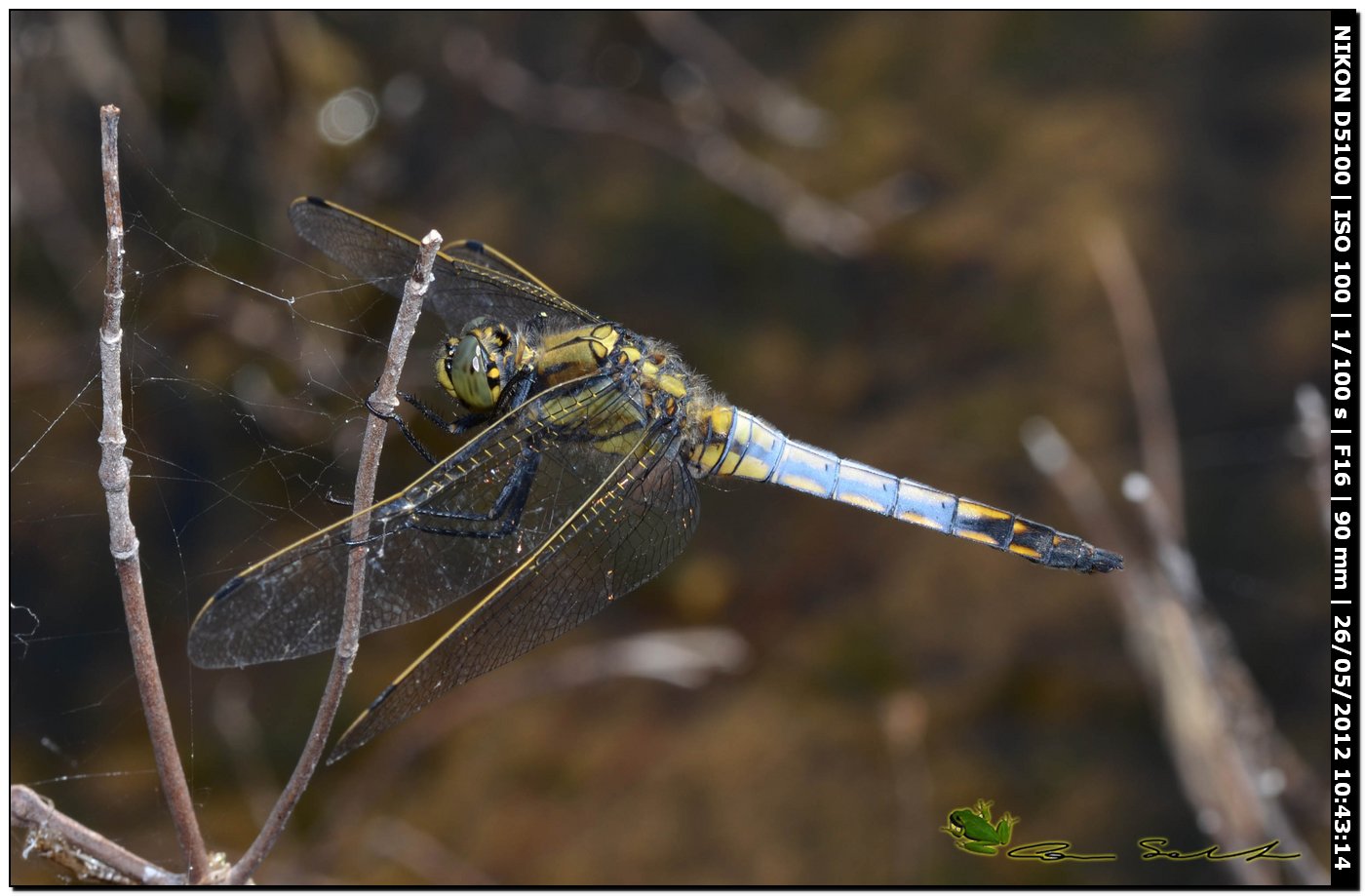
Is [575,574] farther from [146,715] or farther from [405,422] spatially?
[146,715]

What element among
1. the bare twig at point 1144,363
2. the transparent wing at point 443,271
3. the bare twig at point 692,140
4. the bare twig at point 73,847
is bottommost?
the bare twig at point 73,847

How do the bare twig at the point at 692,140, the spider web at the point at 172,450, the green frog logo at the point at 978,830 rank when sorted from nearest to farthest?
1. the green frog logo at the point at 978,830
2. the spider web at the point at 172,450
3. the bare twig at the point at 692,140

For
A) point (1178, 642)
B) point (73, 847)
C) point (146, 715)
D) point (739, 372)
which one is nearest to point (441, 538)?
point (146, 715)

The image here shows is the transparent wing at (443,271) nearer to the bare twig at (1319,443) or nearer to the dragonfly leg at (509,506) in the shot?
the dragonfly leg at (509,506)

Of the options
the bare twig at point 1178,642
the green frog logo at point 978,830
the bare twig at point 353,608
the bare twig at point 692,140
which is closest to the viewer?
the bare twig at point 353,608

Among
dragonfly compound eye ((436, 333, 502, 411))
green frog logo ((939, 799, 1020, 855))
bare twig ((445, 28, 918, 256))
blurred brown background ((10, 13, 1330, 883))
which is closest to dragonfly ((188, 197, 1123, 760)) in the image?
dragonfly compound eye ((436, 333, 502, 411))

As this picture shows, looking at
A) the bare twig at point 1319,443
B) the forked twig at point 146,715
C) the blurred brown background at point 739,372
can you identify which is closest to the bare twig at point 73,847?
the forked twig at point 146,715

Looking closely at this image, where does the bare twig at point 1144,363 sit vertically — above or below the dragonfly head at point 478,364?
above

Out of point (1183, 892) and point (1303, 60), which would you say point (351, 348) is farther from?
point (1303, 60)
